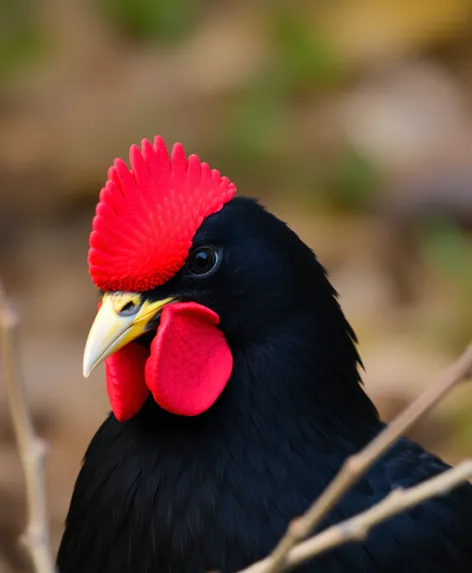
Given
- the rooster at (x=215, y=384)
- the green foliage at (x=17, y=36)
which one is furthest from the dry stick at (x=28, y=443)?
the green foliage at (x=17, y=36)

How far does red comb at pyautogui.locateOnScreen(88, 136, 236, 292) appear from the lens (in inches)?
51.5

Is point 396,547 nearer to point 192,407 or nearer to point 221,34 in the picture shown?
point 192,407

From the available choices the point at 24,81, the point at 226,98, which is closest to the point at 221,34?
the point at 226,98

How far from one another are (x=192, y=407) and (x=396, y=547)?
0.31 metres

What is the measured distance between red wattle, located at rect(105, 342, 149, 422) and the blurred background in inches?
59.2

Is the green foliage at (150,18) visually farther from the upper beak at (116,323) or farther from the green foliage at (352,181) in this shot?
the upper beak at (116,323)

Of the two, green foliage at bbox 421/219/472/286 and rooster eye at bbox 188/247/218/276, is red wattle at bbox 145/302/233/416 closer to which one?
rooster eye at bbox 188/247/218/276

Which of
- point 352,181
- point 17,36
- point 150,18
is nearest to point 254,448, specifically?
point 352,181

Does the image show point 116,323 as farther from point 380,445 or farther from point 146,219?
point 380,445

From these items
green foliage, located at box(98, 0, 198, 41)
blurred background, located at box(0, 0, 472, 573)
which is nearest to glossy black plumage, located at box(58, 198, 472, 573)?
blurred background, located at box(0, 0, 472, 573)

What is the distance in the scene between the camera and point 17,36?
3.90 meters

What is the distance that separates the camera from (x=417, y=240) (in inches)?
145

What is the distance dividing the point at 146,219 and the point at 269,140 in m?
2.62

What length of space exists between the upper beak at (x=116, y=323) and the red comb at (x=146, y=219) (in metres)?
0.02
